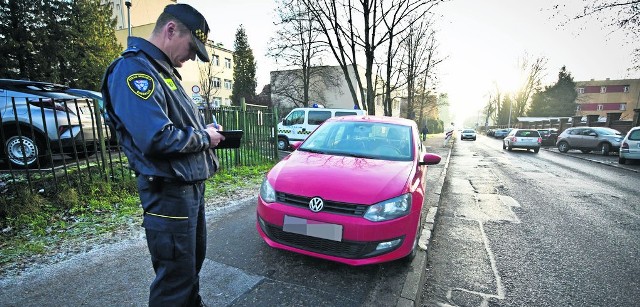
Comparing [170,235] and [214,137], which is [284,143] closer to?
[214,137]

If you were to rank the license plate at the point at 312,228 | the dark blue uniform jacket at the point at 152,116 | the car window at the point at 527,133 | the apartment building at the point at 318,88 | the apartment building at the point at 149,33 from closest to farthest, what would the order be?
the dark blue uniform jacket at the point at 152,116 → the license plate at the point at 312,228 → the car window at the point at 527,133 → the apartment building at the point at 318,88 → the apartment building at the point at 149,33

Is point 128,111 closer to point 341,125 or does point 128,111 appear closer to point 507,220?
point 341,125

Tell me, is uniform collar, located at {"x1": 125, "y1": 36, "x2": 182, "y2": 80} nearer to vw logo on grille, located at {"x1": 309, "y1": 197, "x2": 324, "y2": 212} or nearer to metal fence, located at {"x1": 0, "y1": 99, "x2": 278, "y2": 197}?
vw logo on grille, located at {"x1": 309, "y1": 197, "x2": 324, "y2": 212}

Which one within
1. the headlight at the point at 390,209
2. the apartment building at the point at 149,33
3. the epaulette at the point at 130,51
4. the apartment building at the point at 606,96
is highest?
the apartment building at the point at 149,33

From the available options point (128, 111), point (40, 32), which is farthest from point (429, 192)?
point (40, 32)

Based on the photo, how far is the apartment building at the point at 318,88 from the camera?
3203 cm

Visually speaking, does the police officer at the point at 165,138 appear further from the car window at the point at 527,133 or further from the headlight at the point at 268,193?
the car window at the point at 527,133

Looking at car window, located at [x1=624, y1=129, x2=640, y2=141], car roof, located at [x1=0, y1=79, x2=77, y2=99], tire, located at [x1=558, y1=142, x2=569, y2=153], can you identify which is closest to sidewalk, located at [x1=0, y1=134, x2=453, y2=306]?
car roof, located at [x1=0, y1=79, x2=77, y2=99]

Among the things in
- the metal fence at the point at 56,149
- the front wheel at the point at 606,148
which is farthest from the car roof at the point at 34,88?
the front wheel at the point at 606,148

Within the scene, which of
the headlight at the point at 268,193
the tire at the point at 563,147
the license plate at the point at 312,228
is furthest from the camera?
the tire at the point at 563,147

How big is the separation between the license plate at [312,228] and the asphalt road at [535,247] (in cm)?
102

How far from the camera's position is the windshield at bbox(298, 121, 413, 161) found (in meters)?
3.72

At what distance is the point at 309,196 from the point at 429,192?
14.3 ft

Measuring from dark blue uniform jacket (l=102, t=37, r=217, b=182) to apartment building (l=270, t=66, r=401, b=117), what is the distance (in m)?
29.4
